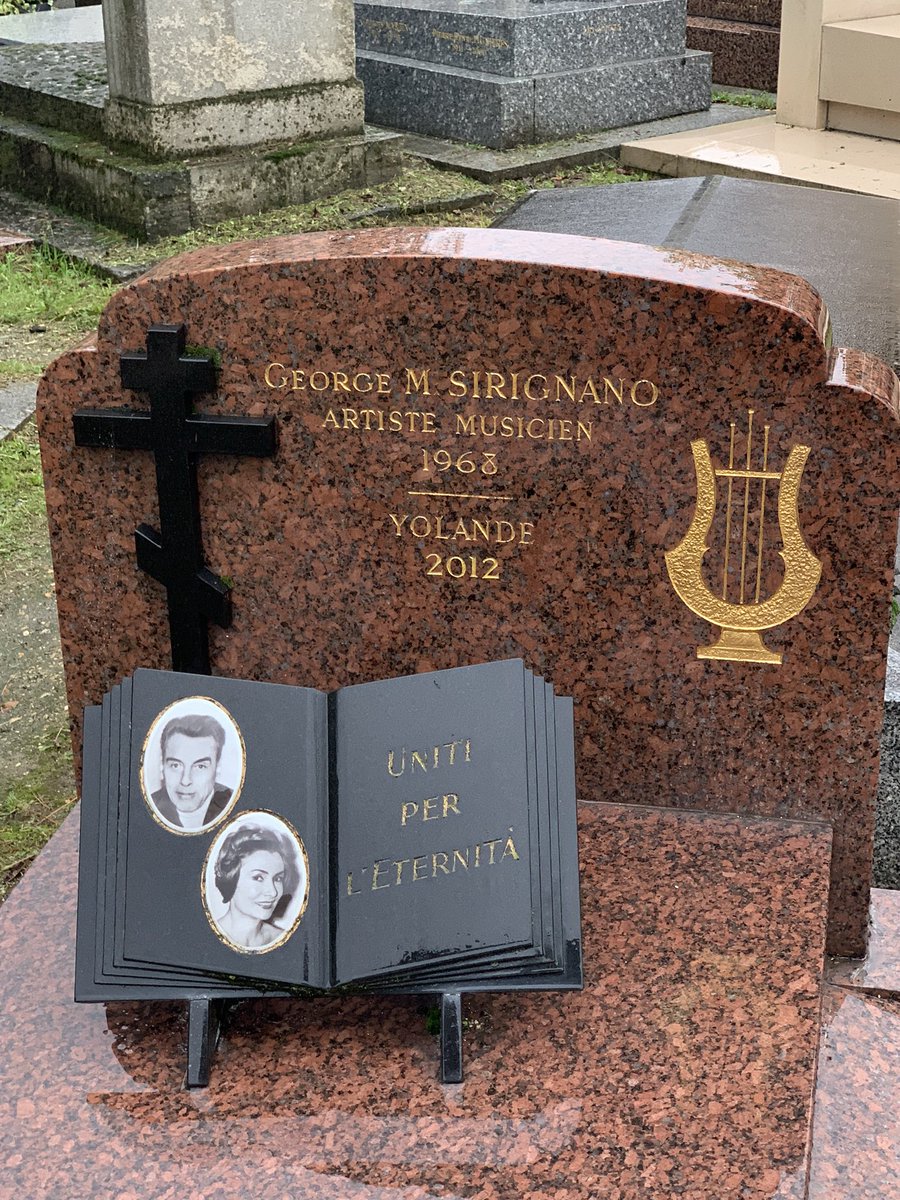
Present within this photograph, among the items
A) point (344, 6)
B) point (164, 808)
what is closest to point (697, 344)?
point (164, 808)

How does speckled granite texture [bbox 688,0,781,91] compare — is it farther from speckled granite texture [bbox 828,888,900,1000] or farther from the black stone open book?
the black stone open book

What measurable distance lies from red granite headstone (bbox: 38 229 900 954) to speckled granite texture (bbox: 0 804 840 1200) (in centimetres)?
29

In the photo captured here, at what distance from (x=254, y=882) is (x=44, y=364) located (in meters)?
3.79

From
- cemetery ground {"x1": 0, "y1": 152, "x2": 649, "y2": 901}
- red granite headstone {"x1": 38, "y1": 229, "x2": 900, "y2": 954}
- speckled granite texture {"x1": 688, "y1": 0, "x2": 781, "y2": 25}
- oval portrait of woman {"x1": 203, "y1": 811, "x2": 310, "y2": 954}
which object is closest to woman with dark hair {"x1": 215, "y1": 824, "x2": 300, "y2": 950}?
oval portrait of woman {"x1": 203, "y1": 811, "x2": 310, "y2": 954}

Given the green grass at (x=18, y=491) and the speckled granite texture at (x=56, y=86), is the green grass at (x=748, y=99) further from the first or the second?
the green grass at (x=18, y=491)

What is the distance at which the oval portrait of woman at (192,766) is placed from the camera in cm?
220

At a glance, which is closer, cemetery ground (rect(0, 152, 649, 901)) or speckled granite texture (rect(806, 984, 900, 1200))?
speckled granite texture (rect(806, 984, 900, 1200))

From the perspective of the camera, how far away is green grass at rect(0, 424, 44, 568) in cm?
449

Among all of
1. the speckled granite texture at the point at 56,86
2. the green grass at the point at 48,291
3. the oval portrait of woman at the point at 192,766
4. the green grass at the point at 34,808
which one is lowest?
the green grass at the point at 34,808

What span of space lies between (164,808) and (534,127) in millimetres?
6778

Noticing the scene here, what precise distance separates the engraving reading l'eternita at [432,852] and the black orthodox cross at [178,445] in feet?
1.92

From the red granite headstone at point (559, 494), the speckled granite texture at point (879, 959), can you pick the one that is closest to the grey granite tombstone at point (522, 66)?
the red granite headstone at point (559, 494)

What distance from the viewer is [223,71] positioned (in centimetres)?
664

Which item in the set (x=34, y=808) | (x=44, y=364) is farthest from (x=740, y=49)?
(x=34, y=808)
